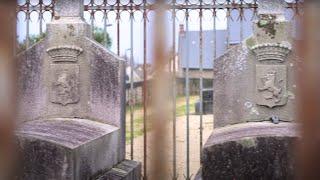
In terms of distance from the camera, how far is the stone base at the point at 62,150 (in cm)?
374

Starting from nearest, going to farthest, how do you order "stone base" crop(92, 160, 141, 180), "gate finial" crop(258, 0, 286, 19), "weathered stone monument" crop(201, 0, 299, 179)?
"stone base" crop(92, 160, 141, 180) < "weathered stone monument" crop(201, 0, 299, 179) < "gate finial" crop(258, 0, 286, 19)

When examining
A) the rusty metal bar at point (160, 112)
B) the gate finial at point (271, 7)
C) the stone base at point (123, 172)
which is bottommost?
the stone base at point (123, 172)

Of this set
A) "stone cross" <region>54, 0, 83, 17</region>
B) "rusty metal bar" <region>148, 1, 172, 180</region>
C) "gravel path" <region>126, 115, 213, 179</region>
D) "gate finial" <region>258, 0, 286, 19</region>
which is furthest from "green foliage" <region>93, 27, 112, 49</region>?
"rusty metal bar" <region>148, 1, 172, 180</region>

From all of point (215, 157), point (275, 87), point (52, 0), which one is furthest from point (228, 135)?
point (52, 0)

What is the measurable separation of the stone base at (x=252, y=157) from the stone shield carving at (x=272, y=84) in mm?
937

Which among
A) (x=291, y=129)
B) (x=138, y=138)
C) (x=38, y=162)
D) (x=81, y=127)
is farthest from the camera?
(x=138, y=138)

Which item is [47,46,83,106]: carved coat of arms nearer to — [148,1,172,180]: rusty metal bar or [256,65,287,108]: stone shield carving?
[256,65,287,108]: stone shield carving

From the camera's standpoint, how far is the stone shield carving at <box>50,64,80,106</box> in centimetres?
514

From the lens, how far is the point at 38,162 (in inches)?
148

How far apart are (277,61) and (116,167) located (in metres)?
2.03

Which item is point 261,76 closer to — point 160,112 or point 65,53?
point 65,53

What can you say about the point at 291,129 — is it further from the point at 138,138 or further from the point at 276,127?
the point at 138,138

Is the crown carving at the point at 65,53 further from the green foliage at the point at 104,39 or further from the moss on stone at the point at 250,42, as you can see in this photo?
the moss on stone at the point at 250,42

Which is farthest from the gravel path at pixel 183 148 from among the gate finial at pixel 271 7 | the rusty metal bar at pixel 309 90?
the rusty metal bar at pixel 309 90
